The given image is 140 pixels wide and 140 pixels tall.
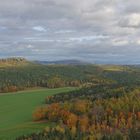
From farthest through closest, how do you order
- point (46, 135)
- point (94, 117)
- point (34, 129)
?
point (94, 117), point (34, 129), point (46, 135)

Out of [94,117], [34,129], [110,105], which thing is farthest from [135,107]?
[34,129]

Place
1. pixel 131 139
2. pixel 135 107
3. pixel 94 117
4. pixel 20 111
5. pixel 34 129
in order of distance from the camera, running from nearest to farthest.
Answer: pixel 131 139 < pixel 34 129 < pixel 94 117 < pixel 135 107 < pixel 20 111

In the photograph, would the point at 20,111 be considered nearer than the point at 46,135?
No

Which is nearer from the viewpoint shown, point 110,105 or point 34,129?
point 34,129

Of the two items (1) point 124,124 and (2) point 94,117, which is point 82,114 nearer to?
(2) point 94,117

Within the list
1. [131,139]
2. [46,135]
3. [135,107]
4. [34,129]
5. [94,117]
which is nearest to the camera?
[131,139]

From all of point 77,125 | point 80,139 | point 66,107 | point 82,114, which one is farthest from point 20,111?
point 80,139

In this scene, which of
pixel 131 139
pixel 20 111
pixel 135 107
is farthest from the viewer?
pixel 20 111

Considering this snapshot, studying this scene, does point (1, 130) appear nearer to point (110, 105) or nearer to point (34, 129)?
point (34, 129)
